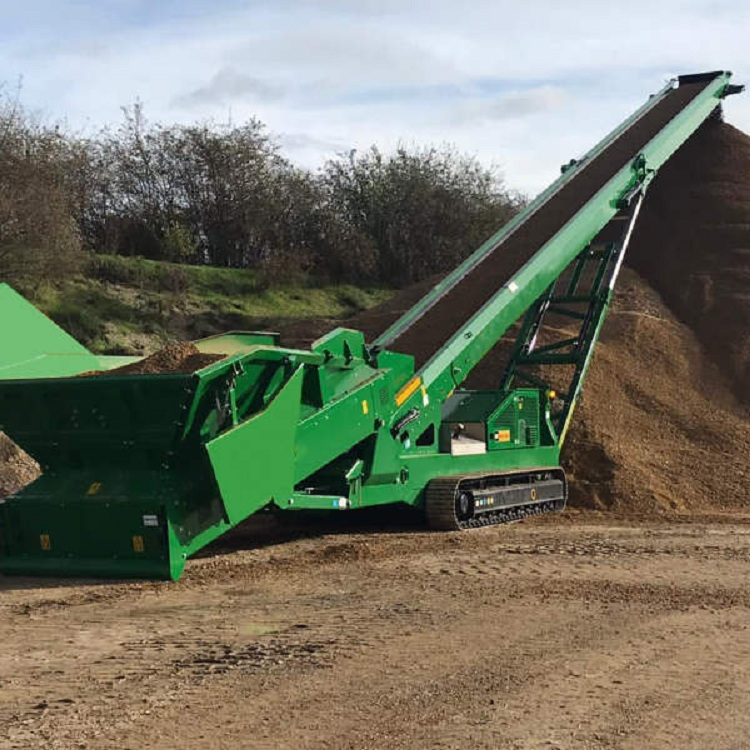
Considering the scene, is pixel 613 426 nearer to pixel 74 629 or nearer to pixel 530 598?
pixel 530 598

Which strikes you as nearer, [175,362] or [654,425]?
[175,362]

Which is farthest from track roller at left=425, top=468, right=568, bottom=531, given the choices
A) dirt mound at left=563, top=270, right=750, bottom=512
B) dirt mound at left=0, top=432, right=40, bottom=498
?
dirt mound at left=0, top=432, right=40, bottom=498

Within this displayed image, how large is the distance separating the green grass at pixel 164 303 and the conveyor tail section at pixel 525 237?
26.6 ft

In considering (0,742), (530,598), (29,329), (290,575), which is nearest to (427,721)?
(0,742)

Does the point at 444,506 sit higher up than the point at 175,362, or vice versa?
the point at 175,362

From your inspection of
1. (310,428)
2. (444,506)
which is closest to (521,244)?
(444,506)

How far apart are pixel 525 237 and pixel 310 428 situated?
6.13 metres

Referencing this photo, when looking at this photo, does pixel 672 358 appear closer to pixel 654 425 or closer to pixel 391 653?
pixel 654 425

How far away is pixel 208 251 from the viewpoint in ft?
88.0

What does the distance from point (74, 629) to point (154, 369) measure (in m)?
2.41

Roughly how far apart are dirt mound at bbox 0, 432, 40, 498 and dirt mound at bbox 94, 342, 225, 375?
450cm

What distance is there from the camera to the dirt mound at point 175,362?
8242 millimetres

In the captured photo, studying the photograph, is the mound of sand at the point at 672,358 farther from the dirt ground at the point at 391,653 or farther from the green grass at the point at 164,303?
the green grass at the point at 164,303

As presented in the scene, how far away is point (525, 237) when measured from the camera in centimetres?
1403
